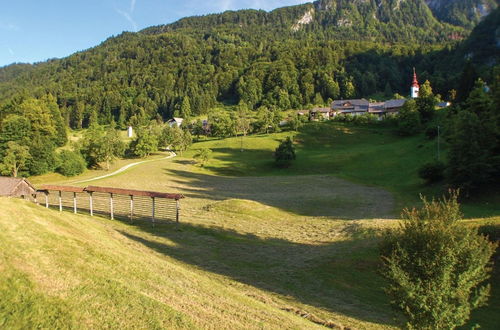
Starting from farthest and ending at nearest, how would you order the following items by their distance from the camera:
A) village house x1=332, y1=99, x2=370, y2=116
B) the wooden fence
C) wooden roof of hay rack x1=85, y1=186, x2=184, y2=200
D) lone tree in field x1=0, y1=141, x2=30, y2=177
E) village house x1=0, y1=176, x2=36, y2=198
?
village house x1=332, y1=99, x2=370, y2=116 → lone tree in field x1=0, y1=141, x2=30, y2=177 → village house x1=0, y1=176, x2=36, y2=198 → the wooden fence → wooden roof of hay rack x1=85, y1=186, x2=184, y2=200

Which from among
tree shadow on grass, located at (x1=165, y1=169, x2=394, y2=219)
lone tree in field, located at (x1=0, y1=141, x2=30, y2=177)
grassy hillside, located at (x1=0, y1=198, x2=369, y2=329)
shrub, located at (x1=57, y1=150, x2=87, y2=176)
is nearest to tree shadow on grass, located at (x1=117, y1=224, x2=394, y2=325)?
grassy hillside, located at (x1=0, y1=198, x2=369, y2=329)

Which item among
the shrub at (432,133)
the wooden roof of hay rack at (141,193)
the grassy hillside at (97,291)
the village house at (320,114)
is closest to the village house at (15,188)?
the wooden roof of hay rack at (141,193)

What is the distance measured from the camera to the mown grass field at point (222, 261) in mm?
10070

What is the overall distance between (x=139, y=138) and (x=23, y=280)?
308ft

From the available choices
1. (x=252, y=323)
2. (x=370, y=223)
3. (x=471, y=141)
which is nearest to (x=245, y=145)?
(x=471, y=141)

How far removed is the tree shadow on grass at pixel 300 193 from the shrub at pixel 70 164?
17.7m

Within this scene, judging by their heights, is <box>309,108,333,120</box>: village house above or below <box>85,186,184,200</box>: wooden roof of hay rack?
above

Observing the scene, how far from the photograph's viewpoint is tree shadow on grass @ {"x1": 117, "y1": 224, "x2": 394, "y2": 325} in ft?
53.0

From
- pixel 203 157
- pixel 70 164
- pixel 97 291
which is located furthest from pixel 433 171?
pixel 70 164

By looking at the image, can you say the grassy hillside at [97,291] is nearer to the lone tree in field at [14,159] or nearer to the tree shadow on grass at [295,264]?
the tree shadow on grass at [295,264]

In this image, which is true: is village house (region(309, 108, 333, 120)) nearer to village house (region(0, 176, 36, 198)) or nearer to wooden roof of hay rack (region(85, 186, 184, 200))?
wooden roof of hay rack (region(85, 186, 184, 200))

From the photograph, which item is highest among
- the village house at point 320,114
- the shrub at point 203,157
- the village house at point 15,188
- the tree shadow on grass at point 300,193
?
the village house at point 320,114

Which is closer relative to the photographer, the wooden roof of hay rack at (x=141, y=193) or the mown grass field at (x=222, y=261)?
the mown grass field at (x=222, y=261)

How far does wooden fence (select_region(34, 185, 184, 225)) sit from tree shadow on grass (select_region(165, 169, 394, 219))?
10.4 meters
